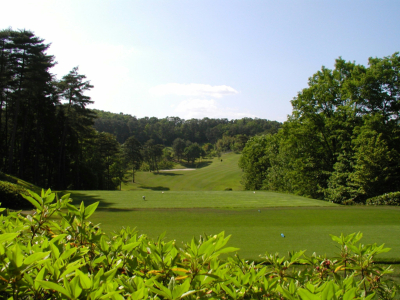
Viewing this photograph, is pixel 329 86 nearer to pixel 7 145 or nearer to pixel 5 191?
pixel 5 191

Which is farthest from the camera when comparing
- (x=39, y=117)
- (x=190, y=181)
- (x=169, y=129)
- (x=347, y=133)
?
(x=169, y=129)

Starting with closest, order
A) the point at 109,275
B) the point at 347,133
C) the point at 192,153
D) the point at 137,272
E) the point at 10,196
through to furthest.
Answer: the point at 109,275
the point at 137,272
the point at 10,196
the point at 347,133
the point at 192,153

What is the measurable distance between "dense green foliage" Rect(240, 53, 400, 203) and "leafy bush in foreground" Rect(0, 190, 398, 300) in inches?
900

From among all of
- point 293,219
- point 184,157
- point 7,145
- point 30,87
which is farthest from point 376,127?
point 184,157

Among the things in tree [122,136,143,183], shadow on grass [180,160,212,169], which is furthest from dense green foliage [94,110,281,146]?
tree [122,136,143,183]

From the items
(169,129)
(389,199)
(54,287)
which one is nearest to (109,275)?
(54,287)

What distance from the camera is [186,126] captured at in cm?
13562

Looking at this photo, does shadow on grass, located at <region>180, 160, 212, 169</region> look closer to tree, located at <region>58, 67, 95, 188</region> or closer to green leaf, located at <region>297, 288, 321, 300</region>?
tree, located at <region>58, 67, 95, 188</region>

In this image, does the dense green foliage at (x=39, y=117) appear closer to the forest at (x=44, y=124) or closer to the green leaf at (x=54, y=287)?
the forest at (x=44, y=124)

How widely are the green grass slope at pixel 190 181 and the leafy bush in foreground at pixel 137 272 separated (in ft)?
168

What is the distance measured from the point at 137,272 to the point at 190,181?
58.0 metres

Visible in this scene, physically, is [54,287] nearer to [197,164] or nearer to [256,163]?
[256,163]

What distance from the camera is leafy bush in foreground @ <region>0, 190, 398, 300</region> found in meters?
1.03

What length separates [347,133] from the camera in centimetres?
2398
